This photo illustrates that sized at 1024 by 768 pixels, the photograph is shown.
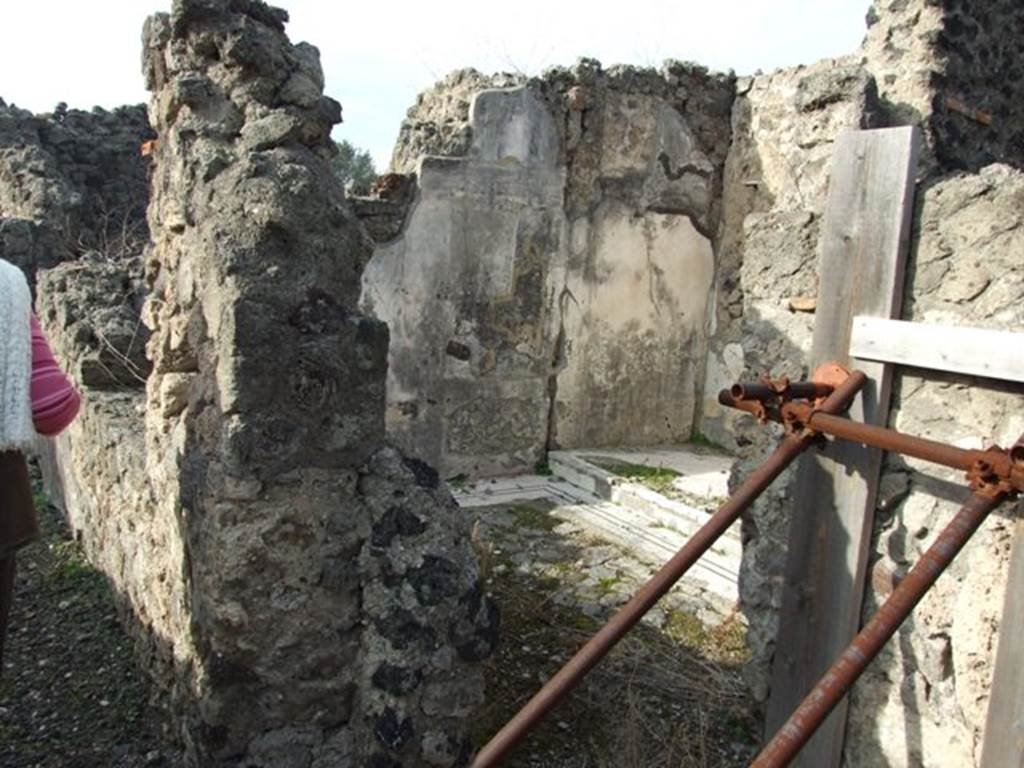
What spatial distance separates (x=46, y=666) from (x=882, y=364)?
3.20 meters

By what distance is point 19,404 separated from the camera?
2.05 metres

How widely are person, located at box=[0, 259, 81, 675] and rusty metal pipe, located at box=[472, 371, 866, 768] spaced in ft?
4.40

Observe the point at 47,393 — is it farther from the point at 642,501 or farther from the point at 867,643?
the point at 642,501

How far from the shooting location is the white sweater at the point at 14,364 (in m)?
2.03

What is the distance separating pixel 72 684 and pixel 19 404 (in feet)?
5.10

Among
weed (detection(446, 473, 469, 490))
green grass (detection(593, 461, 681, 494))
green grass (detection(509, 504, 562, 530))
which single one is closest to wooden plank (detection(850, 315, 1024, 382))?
green grass (detection(509, 504, 562, 530))

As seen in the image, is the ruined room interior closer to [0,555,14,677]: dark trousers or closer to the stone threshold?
the stone threshold

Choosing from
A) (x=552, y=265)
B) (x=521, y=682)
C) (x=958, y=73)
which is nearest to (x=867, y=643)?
(x=521, y=682)

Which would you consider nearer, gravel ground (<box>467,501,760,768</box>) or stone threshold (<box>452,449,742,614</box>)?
gravel ground (<box>467,501,760,768</box>)

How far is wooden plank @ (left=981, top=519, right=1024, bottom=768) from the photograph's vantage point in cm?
209

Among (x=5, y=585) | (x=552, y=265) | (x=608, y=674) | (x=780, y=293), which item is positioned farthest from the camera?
Result: (x=552, y=265)

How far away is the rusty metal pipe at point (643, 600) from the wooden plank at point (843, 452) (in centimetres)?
19

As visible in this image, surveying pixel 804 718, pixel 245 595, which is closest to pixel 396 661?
pixel 245 595

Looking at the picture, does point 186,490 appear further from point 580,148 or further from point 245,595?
point 580,148
